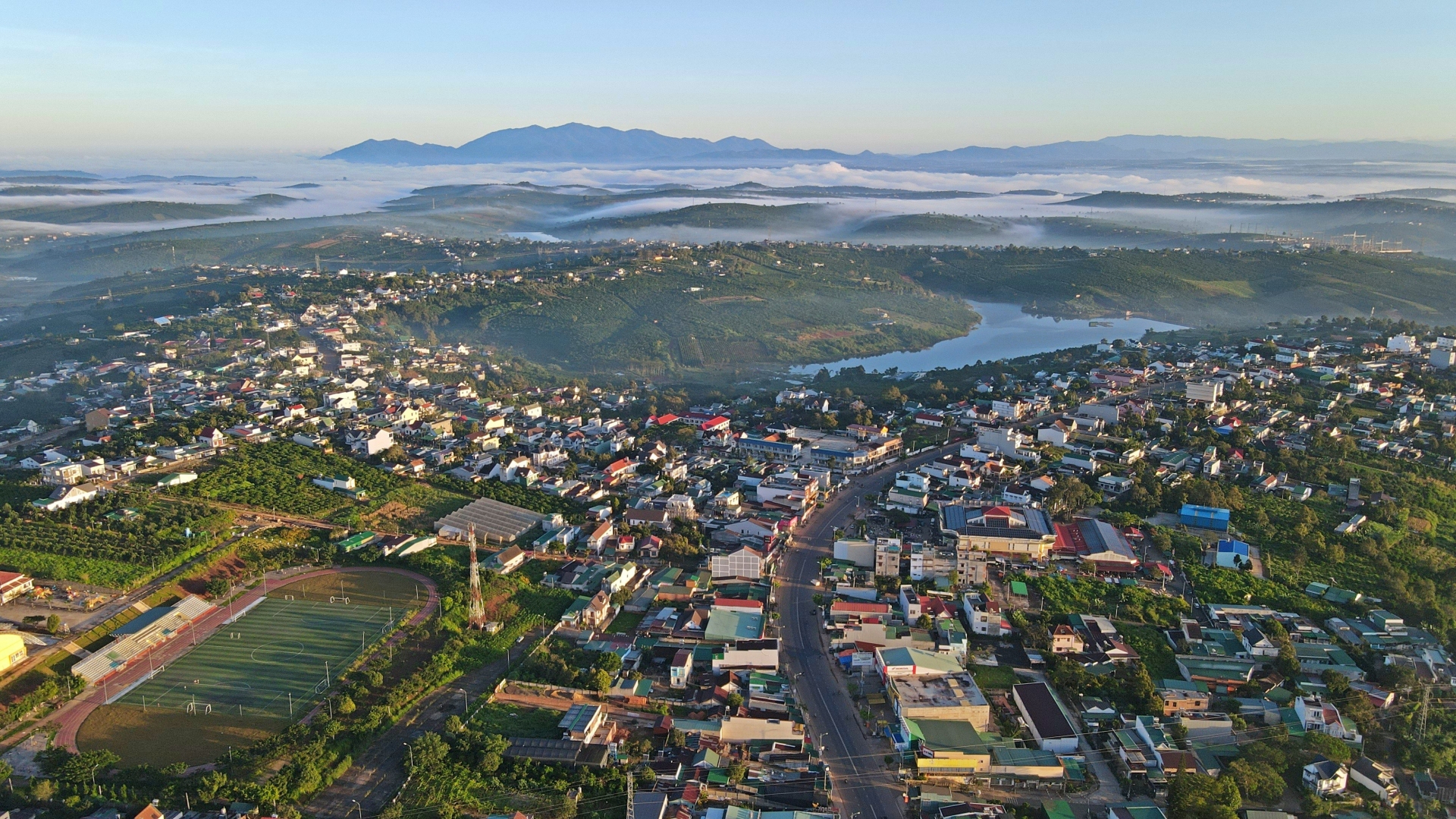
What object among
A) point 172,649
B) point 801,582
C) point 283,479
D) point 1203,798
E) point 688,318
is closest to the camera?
point 1203,798

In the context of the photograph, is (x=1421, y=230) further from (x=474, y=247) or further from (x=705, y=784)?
(x=705, y=784)

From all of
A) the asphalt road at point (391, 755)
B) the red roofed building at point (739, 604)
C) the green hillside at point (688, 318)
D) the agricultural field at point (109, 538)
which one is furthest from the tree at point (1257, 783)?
the green hillside at point (688, 318)

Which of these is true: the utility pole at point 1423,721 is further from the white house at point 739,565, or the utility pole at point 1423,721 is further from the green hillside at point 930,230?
the green hillside at point 930,230

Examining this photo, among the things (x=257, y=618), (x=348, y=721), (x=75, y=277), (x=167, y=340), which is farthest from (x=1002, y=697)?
(x=75, y=277)

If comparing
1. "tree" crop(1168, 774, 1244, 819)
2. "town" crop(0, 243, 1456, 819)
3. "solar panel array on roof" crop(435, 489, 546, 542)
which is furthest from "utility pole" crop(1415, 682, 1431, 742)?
"solar panel array on roof" crop(435, 489, 546, 542)

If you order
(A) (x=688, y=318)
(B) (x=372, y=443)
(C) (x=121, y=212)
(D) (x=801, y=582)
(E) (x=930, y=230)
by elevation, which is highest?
(C) (x=121, y=212)

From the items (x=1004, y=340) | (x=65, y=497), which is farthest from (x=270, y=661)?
(x=1004, y=340)

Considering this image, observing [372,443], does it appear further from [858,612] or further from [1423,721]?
[1423,721]
